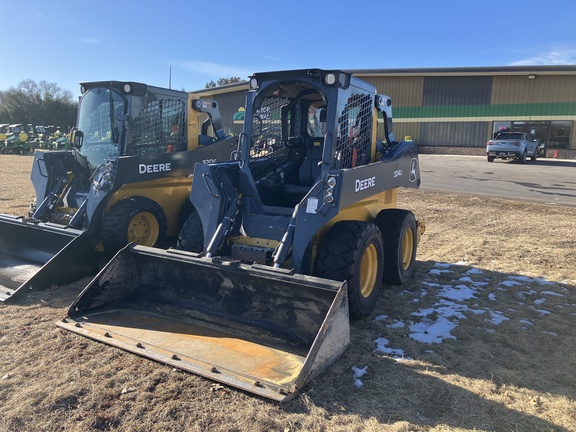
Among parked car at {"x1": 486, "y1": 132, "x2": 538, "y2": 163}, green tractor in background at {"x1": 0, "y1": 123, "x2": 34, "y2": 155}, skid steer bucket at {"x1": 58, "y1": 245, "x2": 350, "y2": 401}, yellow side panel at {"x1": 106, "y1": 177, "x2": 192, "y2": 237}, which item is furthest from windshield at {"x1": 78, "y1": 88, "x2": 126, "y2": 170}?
green tractor in background at {"x1": 0, "y1": 123, "x2": 34, "y2": 155}

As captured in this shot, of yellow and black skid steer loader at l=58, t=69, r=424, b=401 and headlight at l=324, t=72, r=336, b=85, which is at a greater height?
headlight at l=324, t=72, r=336, b=85

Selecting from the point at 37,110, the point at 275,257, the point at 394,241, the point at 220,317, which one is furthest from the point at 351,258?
the point at 37,110

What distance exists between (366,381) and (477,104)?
1283 inches

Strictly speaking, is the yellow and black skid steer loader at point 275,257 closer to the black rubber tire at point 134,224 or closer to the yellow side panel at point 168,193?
the black rubber tire at point 134,224

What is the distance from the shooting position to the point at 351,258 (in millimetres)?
4207

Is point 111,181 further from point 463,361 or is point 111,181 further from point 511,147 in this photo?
point 511,147

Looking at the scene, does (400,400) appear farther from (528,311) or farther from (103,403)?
(528,311)

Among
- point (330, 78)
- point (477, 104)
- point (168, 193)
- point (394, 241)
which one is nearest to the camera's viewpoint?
point (330, 78)

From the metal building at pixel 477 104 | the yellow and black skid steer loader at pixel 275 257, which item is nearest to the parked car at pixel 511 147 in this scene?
the metal building at pixel 477 104

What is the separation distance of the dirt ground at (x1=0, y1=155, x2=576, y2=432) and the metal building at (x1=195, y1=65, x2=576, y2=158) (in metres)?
28.1

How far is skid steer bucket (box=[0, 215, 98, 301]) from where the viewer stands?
507cm

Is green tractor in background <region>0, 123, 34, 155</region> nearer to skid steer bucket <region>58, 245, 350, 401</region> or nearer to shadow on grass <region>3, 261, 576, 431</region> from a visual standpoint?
shadow on grass <region>3, 261, 576, 431</region>

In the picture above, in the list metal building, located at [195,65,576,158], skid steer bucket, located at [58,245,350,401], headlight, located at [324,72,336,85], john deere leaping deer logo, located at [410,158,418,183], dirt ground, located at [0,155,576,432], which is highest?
metal building, located at [195,65,576,158]

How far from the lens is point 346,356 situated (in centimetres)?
374
